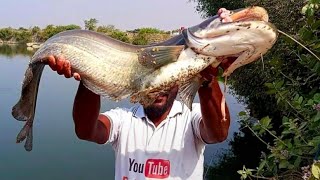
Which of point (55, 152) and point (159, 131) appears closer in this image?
point (159, 131)

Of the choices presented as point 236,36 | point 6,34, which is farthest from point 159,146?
point 6,34

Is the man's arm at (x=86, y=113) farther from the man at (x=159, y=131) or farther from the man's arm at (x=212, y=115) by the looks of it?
the man's arm at (x=212, y=115)

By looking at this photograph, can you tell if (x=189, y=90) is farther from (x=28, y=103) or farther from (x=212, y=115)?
(x=28, y=103)

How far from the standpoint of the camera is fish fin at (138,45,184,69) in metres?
1.93

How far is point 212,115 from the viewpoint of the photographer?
2.29 metres

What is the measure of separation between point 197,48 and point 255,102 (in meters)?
11.3

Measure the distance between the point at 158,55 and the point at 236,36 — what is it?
40cm

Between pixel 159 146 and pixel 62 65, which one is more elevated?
pixel 62 65

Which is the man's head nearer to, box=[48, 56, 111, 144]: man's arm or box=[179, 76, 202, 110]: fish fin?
box=[48, 56, 111, 144]: man's arm

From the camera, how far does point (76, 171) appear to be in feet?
38.4

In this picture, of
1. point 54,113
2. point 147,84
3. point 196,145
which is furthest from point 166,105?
point 54,113

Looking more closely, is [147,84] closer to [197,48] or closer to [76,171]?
[197,48]

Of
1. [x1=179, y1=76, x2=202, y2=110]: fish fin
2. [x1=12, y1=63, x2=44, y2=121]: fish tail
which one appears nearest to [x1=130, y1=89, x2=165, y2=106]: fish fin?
[x1=179, y1=76, x2=202, y2=110]: fish fin

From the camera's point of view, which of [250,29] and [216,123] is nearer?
[250,29]
